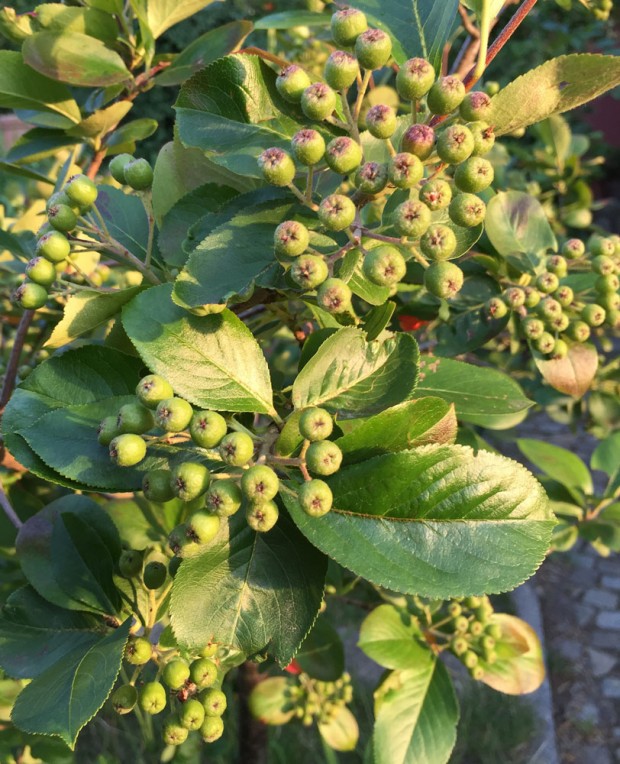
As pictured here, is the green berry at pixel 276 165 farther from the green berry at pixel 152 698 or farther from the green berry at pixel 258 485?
the green berry at pixel 152 698

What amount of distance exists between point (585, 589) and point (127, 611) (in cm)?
403

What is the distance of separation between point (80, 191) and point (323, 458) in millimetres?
491

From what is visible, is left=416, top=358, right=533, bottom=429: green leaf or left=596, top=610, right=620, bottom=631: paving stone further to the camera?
left=596, top=610, right=620, bottom=631: paving stone

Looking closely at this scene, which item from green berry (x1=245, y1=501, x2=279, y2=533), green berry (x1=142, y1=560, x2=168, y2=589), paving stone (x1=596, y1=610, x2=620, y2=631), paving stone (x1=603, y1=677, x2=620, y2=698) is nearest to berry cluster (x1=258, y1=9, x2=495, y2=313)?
green berry (x1=245, y1=501, x2=279, y2=533)

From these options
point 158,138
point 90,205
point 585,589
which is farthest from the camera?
point 158,138

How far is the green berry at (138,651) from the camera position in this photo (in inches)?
38.3

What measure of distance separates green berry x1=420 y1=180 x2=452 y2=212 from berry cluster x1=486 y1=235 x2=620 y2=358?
588mm

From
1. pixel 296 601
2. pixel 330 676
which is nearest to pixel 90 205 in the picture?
pixel 296 601

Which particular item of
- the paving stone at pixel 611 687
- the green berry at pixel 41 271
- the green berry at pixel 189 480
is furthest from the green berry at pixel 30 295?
the paving stone at pixel 611 687

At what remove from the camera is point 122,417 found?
794 mm

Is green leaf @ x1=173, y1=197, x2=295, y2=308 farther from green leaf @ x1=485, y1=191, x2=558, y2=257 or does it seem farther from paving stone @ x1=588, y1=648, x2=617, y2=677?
paving stone @ x1=588, y1=648, x2=617, y2=677

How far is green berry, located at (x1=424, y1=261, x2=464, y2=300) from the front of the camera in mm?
802

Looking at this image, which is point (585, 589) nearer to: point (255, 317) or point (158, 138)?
point (255, 317)

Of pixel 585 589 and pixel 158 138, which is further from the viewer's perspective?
pixel 158 138
